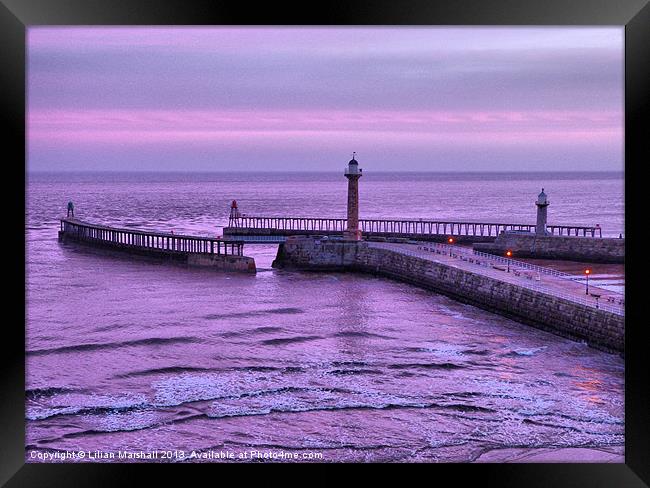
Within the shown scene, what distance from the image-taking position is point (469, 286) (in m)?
28.0

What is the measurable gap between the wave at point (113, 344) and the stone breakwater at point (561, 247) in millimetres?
21147

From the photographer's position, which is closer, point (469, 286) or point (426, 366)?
point (426, 366)

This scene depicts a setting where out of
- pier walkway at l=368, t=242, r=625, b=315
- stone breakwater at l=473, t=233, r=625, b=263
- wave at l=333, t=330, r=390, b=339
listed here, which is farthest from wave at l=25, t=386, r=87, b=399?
stone breakwater at l=473, t=233, r=625, b=263

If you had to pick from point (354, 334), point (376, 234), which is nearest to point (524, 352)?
point (354, 334)

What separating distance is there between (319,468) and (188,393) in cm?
913

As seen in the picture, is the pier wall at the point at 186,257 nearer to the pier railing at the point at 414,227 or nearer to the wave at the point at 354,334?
the pier railing at the point at 414,227

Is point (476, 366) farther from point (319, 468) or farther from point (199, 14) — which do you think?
point (199, 14)

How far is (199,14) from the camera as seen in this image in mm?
9359

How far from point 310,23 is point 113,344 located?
1580 cm

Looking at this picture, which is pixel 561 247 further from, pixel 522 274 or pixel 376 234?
pixel 376 234

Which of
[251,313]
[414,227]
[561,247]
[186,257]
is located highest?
[414,227]

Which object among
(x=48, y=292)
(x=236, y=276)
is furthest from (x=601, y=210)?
(x=48, y=292)

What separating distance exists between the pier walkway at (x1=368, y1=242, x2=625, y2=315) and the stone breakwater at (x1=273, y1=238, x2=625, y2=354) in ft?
0.83

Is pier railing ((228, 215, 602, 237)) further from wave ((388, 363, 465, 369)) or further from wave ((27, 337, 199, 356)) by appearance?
wave ((27, 337, 199, 356))
